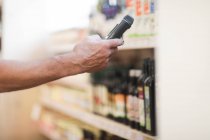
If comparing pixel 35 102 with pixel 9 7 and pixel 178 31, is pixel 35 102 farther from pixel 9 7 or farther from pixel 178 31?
pixel 178 31

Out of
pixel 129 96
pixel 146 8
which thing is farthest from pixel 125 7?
pixel 129 96

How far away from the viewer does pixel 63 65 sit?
1194 mm

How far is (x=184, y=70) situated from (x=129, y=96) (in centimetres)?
39

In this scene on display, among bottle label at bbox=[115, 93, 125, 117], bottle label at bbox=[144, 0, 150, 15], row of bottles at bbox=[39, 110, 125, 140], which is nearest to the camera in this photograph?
bottle label at bbox=[144, 0, 150, 15]

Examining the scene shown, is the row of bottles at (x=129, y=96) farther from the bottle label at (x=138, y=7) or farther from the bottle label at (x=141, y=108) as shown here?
the bottle label at (x=138, y=7)

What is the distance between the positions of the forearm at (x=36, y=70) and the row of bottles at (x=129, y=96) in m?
0.34

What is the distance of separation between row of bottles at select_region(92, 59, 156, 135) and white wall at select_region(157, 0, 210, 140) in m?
0.12

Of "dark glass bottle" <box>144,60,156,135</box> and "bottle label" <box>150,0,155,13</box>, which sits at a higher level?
"bottle label" <box>150,0,155,13</box>

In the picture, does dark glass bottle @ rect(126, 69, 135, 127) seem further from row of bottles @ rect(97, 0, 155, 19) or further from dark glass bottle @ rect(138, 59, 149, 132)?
row of bottles @ rect(97, 0, 155, 19)

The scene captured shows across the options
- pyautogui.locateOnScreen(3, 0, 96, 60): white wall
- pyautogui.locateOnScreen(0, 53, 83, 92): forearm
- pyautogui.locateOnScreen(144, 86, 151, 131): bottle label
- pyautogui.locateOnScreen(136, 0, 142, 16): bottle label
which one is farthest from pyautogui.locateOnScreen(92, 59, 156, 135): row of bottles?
pyautogui.locateOnScreen(3, 0, 96, 60): white wall

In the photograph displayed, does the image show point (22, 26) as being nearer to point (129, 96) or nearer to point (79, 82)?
point (79, 82)

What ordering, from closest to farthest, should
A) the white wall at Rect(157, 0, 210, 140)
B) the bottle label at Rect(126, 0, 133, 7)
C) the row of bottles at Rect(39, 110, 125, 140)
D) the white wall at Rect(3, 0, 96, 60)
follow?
the white wall at Rect(157, 0, 210, 140) < the bottle label at Rect(126, 0, 133, 7) < the row of bottles at Rect(39, 110, 125, 140) < the white wall at Rect(3, 0, 96, 60)

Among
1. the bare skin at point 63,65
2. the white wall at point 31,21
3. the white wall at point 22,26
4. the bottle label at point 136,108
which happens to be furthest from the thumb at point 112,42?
the white wall at point 22,26

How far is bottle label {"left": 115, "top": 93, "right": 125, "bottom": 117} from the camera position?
1.58 m
